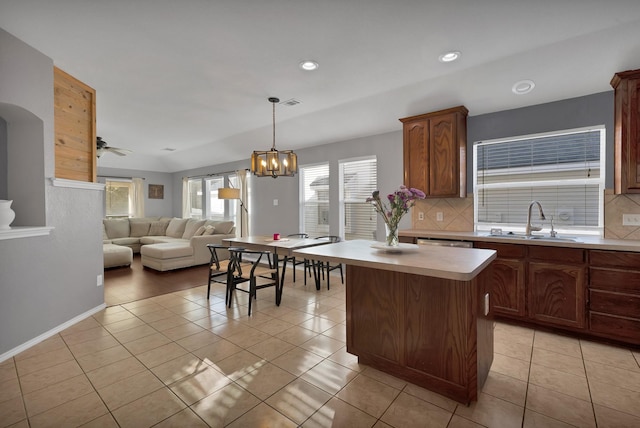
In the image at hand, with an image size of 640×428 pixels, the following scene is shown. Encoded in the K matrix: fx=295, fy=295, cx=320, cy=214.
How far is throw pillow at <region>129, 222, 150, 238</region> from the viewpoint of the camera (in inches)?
303

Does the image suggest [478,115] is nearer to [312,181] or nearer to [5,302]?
[312,181]

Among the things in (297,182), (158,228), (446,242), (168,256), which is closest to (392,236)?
(446,242)

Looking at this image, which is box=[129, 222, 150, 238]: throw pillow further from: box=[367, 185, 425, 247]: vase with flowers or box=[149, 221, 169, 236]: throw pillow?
box=[367, 185, 425, 247]: vase with flowers

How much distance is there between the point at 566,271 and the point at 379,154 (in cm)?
282

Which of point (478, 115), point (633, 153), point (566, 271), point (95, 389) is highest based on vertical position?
point (478, 115)

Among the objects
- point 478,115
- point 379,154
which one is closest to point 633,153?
point 478,115

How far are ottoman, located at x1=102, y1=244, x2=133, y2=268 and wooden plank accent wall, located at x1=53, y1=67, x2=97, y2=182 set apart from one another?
279 centimetres

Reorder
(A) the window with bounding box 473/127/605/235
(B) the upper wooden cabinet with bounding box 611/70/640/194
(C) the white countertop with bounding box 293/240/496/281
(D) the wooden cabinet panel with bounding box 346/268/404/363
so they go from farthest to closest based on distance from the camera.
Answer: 1. (A) the window with bounding box 473/127/605/235
2. (B) the upper wooden cabinet with bounding box 611/70/640/194
3. (D) the wooden cabinet panel with bounding box 346/268/404/363
4. (C) the white countertop with bounding box 293/240/496/281

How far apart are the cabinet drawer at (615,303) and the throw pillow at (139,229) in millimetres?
8750

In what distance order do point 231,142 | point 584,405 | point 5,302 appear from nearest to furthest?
point 584,405 → point 5,302 → point 231,142

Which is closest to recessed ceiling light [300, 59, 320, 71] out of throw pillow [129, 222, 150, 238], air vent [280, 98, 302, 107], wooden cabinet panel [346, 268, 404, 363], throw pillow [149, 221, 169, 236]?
air vent [280, 98, 302, 107]

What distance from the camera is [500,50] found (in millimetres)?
2674

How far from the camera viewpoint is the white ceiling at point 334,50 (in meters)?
2.13

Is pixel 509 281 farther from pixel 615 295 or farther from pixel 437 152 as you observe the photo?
pixel 437 152
